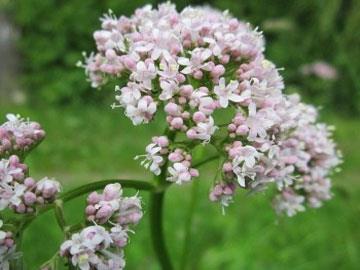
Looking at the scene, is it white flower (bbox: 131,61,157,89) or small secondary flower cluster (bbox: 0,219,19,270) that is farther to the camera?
white flower (bbox: 131,61,157,89)

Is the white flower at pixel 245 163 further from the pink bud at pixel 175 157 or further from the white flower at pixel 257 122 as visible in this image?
the pink bud at pixel 175 157

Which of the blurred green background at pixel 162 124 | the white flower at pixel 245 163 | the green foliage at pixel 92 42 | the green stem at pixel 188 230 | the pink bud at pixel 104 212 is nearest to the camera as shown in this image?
the pink bud at pixel 104 212

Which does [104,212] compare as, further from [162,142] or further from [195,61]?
[195,61]

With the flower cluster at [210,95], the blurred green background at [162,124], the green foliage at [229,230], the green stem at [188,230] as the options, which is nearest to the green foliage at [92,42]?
the blurred green background at [162,124]

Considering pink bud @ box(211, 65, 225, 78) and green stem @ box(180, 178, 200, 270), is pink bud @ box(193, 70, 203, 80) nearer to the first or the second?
pink bud @ box(211, 65, 225, 78)

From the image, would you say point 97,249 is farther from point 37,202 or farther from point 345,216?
point 345,216

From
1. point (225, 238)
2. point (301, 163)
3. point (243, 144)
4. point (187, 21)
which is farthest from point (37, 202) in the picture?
point (225, 238)

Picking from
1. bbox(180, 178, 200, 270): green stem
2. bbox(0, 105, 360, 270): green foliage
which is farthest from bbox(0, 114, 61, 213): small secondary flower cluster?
bbox(0, 105, 360, 270): green foliage
